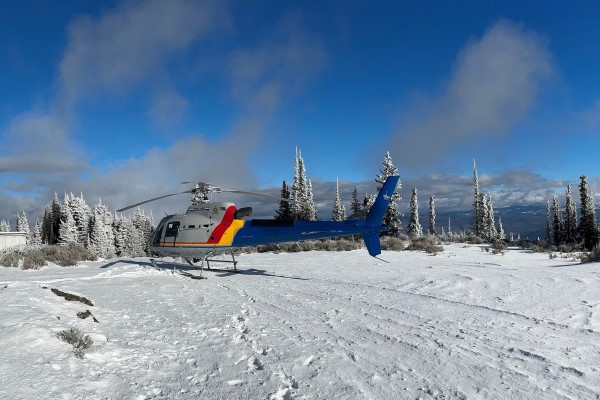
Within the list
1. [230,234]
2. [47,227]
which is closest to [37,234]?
[47,227]

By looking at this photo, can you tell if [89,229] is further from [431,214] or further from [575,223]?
[575,223]

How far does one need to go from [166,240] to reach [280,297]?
7811mm

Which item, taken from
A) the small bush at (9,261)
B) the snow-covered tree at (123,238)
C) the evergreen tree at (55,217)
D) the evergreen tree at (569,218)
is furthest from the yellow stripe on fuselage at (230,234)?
the evergreen tree at (55,217)

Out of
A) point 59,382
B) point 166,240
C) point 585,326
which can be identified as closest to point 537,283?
point 585,326

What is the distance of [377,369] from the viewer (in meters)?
4.96

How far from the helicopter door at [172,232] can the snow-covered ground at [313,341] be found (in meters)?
4.58

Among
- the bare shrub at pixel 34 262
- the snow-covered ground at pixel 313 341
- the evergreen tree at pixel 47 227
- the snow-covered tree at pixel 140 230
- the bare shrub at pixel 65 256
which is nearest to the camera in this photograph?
the snow-covered ground at pixel 313 341

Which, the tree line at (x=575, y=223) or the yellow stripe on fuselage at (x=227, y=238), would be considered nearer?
the yellow stripe on fuselage at (x=227, y=238)

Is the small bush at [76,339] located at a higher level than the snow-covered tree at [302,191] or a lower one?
lower

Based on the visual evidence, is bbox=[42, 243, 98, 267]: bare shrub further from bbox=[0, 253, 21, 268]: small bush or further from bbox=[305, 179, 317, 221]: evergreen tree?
bbox=[305, 179, 317, 221]: evergreen tree

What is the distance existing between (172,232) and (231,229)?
259 cm

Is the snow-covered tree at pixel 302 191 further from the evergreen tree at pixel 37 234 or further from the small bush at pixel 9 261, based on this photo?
the evergreen tree at pixel 37 234

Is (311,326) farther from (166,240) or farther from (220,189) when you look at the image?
(166,240)

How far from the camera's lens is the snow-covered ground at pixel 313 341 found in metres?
4.31
